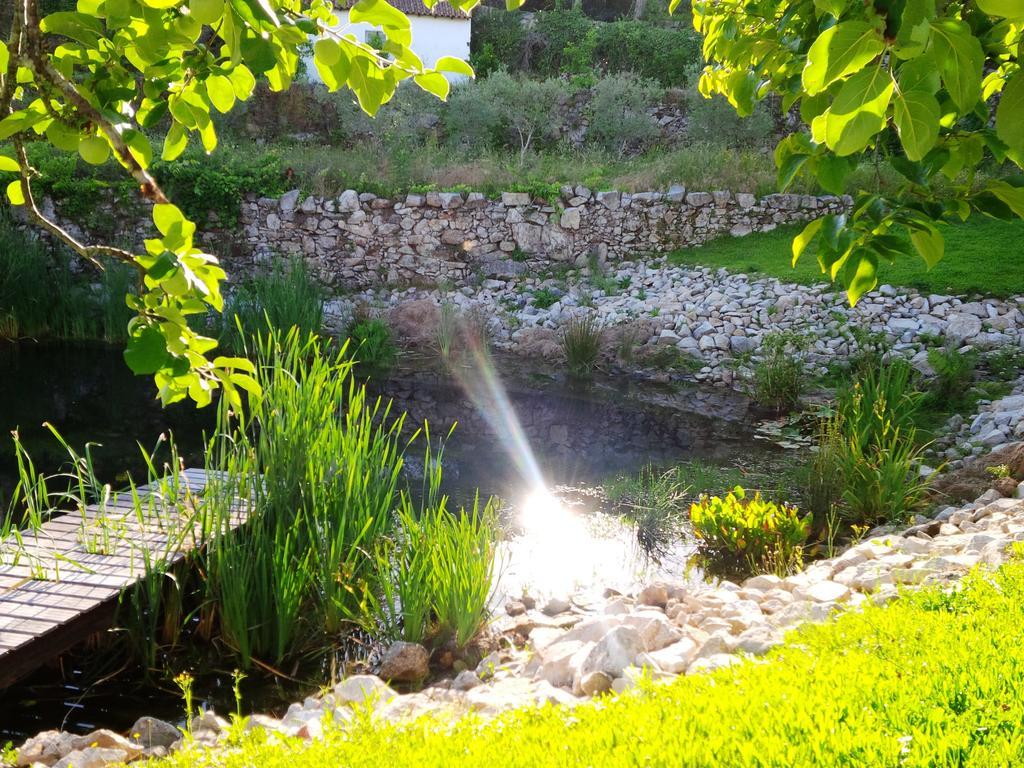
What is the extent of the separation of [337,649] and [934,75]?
334 centimetres

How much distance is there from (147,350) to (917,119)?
1076 mm

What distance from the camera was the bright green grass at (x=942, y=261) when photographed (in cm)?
944

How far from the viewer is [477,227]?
40.9 feet

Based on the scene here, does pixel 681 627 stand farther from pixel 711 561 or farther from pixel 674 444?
pixel 674 444

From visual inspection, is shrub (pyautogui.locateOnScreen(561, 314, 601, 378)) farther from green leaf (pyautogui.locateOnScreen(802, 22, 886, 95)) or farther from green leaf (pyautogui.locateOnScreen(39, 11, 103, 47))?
green leaf (pyautogui.locateOnScreen(802, 22, 886, 95))

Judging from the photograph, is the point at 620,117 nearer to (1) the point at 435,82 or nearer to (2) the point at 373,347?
(2) the point at 373,347

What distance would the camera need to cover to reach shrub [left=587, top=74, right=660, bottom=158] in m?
16.0

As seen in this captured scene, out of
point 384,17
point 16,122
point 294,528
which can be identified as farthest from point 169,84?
point 294,528

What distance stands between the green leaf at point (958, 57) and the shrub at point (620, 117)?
50.4 ft

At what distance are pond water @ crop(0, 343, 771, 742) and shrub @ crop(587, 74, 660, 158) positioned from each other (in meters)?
8.30

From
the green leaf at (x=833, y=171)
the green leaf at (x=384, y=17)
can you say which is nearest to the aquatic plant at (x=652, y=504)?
the green leaf at (x=833, y=171)

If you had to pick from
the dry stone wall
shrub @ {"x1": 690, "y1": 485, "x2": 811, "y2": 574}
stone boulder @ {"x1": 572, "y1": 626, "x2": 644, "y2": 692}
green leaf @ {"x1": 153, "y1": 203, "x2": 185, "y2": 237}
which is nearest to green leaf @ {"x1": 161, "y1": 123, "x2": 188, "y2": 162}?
green leaf @ {"x1": 153, "y1": 203, "x2": 185, "y2": 237}

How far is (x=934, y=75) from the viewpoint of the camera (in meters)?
0.94

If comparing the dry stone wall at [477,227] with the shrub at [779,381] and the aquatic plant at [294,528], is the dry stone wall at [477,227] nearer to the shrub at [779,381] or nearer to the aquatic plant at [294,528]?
the shrub at [779,381]
